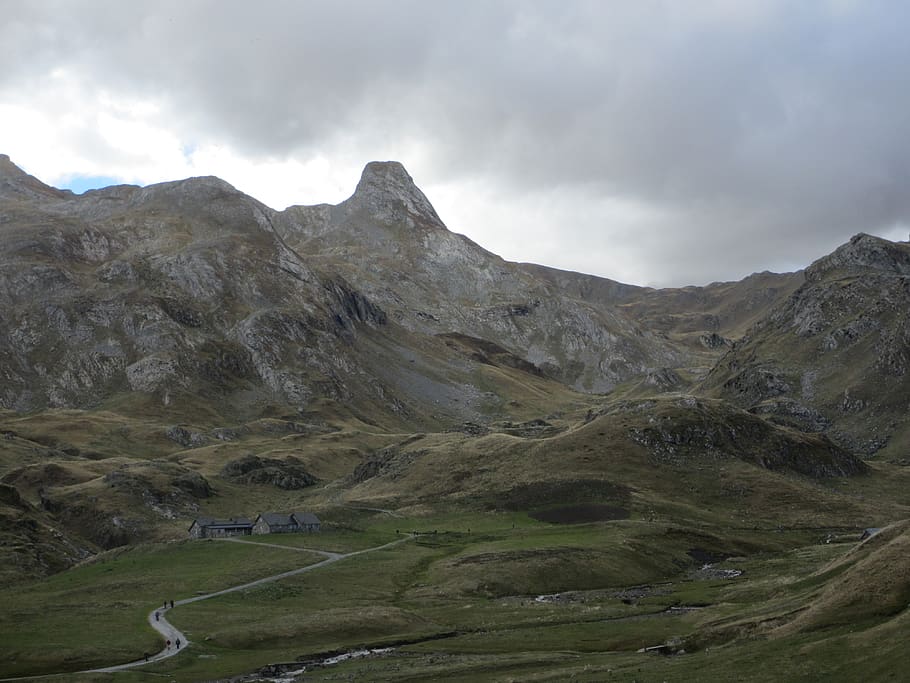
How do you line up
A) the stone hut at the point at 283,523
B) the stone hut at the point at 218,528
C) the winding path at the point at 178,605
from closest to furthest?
the winding path at the point at 178,605
the stone hut at the point at 283,523
the stone hut at the point at 218,528

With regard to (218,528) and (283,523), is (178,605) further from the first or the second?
(218,528)

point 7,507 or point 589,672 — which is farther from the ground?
point 7,507

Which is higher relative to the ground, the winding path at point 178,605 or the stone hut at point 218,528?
the stone hut at point 218,528

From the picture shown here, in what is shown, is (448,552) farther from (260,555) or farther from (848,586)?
(848,586)

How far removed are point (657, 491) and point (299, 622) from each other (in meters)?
110

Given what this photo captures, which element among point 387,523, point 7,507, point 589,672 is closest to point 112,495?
point 7,507

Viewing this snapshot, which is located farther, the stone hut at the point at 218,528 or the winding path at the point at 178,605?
the stone hut at the point at 218,528

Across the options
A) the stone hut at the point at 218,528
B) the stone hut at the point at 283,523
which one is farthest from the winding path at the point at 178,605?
the stone hut at the point at 218,528

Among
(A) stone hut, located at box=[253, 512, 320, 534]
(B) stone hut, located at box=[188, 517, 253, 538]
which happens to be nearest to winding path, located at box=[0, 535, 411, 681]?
(A) stone hut, located at box=[253, 512, 320, 534]

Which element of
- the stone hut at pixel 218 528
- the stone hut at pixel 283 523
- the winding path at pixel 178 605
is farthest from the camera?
the stone hut at pixel 218 528

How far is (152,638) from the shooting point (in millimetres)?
83938

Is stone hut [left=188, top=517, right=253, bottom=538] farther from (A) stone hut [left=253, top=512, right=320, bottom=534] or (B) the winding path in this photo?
(B) the winding path

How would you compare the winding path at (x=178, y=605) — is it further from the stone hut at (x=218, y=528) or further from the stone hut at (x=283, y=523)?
the stone hut at (x=218, y=528)

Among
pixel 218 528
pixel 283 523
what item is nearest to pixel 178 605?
pixel 283 523
